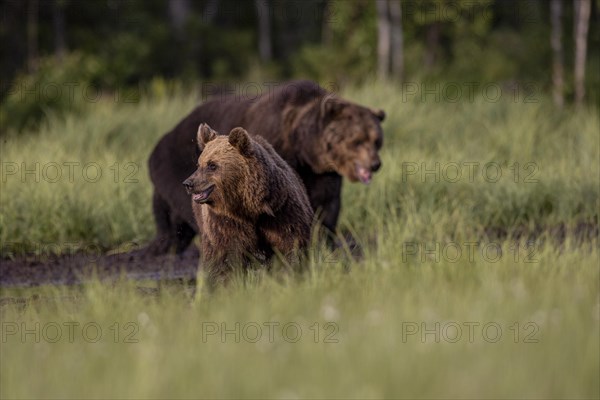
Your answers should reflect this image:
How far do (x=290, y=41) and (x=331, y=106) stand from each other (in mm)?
27839

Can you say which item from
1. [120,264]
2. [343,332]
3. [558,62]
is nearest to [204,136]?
[343,332]

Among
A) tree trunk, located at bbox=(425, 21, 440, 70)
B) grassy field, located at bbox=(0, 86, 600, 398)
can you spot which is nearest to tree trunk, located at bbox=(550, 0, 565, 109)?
grassy field, located at bbox=(0, 86, 600, 398)

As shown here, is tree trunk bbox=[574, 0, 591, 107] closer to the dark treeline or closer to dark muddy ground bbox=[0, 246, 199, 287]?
the dark treeline

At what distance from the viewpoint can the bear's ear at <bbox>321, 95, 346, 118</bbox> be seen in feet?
26.6

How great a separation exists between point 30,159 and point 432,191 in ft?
13.9

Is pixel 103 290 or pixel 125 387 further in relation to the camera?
pixel 103 290

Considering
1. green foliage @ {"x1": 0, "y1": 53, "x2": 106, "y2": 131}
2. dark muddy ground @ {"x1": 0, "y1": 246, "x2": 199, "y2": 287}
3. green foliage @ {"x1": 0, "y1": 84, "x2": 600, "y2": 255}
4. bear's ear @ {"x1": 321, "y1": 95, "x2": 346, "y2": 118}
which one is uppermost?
bear's ear @ {"x1": 321, "y1": 95, "x2": 346, "y2": 118}

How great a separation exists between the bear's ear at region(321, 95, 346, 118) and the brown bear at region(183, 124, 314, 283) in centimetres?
184

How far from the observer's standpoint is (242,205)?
19.8ft

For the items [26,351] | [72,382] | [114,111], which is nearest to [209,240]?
[26,351]

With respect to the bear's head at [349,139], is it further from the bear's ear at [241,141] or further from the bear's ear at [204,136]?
the bear's ear at [241,141]

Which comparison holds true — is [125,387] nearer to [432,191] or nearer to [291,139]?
[291,139]

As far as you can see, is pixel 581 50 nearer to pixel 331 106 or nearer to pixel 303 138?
pixel 331 106

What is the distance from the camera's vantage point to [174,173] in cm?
824
